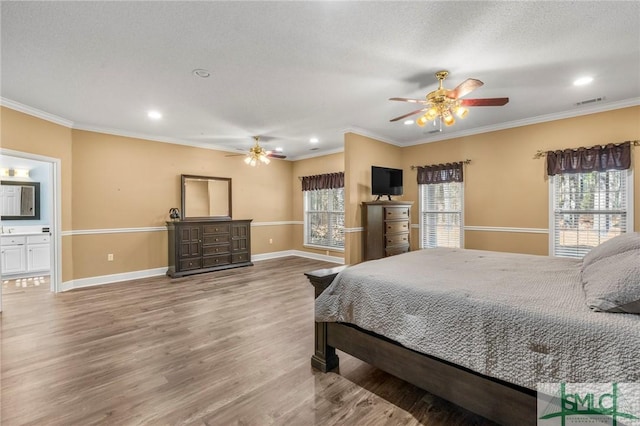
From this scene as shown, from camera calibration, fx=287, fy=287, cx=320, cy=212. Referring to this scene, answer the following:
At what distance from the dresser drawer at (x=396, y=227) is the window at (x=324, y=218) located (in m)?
1.82

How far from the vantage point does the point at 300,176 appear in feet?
25.3

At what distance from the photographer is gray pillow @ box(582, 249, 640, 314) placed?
1.25 meters

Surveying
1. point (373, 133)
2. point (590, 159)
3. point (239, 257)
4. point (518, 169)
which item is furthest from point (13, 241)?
point (590, 159)

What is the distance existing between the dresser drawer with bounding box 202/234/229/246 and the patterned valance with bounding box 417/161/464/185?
4.18 m

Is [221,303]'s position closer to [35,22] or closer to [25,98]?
[35,22]

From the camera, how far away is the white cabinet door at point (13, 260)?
5.23m

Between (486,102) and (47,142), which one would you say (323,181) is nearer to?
(486,102)

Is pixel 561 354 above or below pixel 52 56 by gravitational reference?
below

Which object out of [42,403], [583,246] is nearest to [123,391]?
[42,403]

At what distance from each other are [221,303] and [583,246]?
5.23m

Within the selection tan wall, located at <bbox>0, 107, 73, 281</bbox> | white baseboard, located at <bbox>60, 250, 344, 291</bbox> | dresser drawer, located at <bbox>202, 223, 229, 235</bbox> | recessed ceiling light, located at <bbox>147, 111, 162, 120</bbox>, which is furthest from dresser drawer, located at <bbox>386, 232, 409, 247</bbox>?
tan wall, located at <bbox>0, 107, 73, 281</bbox>

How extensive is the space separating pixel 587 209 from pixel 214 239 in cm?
630

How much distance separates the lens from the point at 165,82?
3180 millimetres

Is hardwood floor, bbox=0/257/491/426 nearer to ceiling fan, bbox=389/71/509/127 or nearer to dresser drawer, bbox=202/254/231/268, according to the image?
dresser drawer, bbox=202/254/231/268
